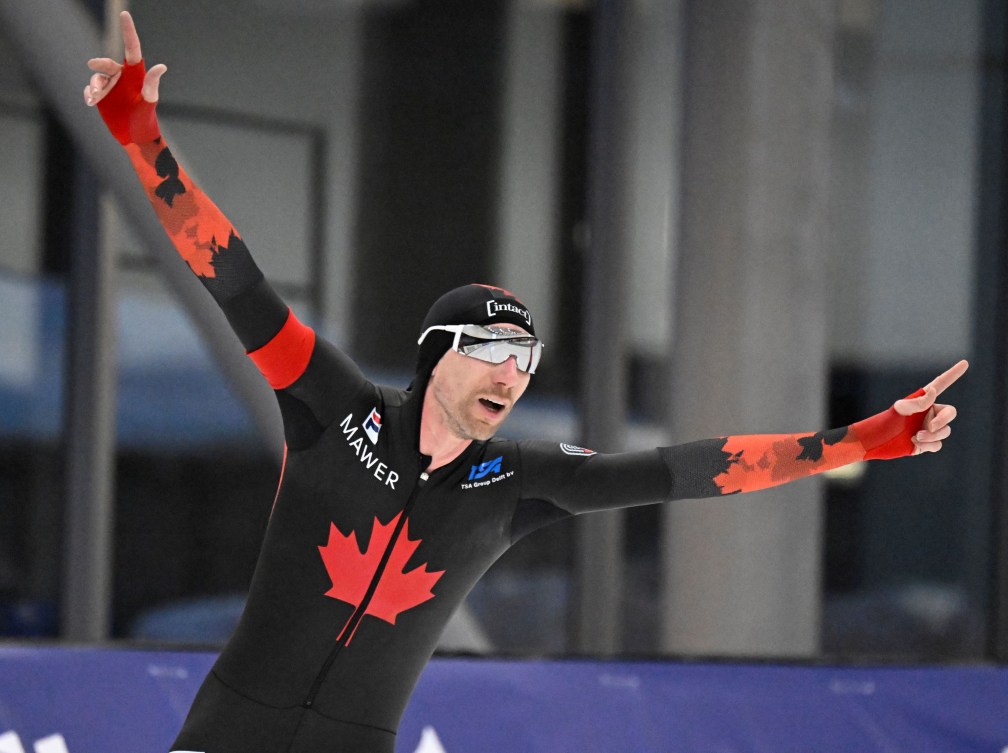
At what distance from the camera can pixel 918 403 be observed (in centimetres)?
277

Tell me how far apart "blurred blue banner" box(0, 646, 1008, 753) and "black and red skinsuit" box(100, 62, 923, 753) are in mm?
1080

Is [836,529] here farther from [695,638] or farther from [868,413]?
[695,638]

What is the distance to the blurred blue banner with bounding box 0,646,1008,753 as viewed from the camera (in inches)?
145

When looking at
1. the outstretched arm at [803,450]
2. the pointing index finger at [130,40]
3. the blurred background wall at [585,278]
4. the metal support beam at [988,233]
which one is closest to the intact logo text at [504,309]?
the outstretched arm at [803,450]

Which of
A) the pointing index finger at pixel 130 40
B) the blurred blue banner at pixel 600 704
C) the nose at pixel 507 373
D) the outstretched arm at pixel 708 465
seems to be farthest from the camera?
the blurred blue banner at pixel 600 704

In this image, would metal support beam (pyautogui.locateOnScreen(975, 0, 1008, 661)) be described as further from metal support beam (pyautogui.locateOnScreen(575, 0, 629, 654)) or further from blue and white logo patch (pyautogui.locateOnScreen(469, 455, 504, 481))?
blue and white logo patch (pyautogui.locateOnScreen(469, 455, 504, 481))

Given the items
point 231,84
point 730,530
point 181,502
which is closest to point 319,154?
point 231,84

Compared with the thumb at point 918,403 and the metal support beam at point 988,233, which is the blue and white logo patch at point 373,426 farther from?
the metal support beam at point 988,233

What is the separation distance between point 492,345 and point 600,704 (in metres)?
1.71

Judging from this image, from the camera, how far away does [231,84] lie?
310 inches

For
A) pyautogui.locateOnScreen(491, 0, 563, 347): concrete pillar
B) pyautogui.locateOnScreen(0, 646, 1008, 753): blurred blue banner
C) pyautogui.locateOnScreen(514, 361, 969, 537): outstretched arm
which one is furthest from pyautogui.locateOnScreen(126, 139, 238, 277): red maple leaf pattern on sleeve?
pyautogui.locateOnScreen(491, 0, 563, 347): concrete pillar

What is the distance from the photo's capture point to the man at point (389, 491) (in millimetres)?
2656

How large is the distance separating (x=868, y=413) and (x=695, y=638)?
362 centimetres

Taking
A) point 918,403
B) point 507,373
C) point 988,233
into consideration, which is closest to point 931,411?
point 918,403
